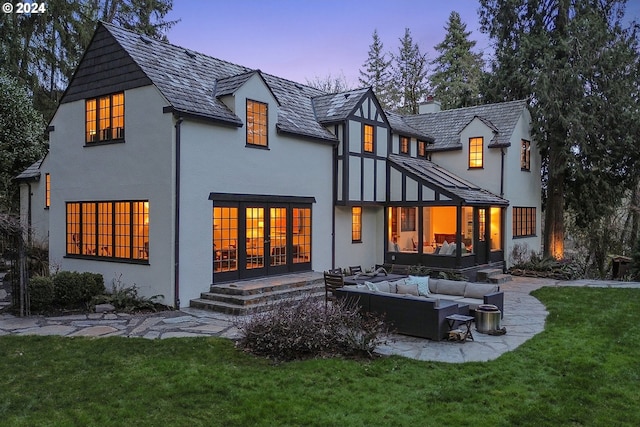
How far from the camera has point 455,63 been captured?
121ft

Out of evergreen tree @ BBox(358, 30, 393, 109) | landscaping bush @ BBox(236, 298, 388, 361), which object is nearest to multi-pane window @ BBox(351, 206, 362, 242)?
landscaping bush @ BBox(236, 298, 388, 361)

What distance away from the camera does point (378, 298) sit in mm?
9562

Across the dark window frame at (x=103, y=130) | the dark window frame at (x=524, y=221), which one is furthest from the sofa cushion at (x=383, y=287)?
the dark window frame at (x=524, y=221)

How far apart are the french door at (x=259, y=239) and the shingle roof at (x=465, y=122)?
27.8 ft

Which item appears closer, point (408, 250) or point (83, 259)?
point (83, 259)

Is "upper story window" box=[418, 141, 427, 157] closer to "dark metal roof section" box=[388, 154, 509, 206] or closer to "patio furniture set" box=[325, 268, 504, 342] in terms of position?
"dark metal roof section" box=[388, 154, 509, 206]

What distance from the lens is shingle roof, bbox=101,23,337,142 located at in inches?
472

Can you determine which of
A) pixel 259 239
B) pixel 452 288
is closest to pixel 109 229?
pixel 259 239

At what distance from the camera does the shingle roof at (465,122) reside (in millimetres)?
19188

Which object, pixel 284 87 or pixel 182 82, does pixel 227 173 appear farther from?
pixel 284 87

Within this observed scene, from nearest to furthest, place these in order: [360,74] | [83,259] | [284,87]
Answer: [83,259], [284,87], [360,74]

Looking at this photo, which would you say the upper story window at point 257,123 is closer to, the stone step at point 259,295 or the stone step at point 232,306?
the stone step at point 259,295

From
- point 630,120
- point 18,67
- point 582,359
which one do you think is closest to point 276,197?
point 582,359

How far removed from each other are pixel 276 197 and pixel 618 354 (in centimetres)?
921
